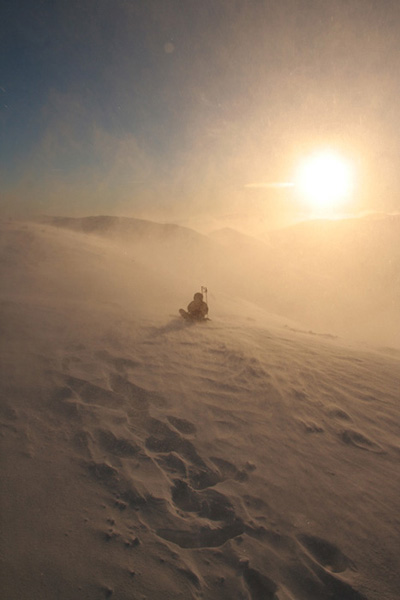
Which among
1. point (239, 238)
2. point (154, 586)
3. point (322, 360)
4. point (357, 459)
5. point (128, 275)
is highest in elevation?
point (239, 238)

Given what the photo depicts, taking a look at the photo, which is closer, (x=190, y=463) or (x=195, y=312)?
(x=190, y=463)

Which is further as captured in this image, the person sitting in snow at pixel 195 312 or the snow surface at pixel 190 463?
the person sitting in snow at pixel 195 312

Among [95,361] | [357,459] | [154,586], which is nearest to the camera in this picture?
[154,586]

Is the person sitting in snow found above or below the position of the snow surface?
above

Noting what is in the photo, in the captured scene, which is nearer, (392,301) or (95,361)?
(95,361)

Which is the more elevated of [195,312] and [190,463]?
[195,312]

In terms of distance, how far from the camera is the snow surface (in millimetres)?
2412

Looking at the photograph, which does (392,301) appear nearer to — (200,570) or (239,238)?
(239,238)

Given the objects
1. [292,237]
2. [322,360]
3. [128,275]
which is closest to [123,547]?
[322,360]

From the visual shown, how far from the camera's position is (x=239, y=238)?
42.5m

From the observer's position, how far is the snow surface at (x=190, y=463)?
2.41 meters

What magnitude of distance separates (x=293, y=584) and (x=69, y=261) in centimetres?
1175

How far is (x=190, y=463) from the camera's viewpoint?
348 centimetres

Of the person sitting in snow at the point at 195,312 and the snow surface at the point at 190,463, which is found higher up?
the person sitting in snow at the point at 195,312
